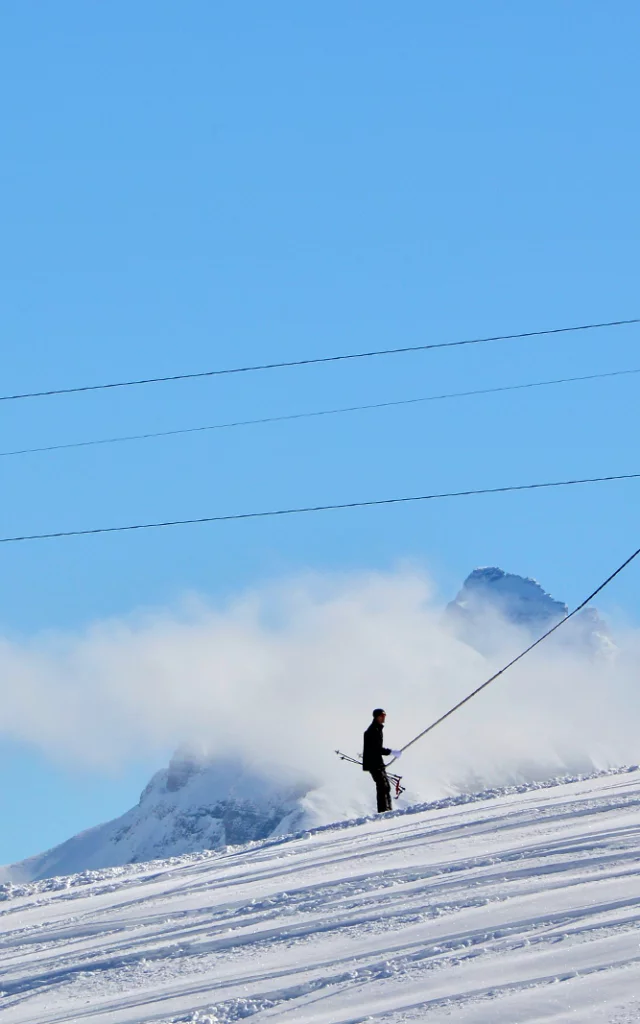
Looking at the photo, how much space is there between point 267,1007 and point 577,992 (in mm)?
2106

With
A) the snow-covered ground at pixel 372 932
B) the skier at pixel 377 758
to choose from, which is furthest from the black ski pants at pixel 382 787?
the snow-covered ground at pixel 372 932

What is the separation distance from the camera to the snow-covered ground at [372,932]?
9.52 metres

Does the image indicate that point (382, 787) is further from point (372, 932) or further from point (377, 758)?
point (372, 932)

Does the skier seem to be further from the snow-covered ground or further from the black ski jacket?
the snow-covered ground

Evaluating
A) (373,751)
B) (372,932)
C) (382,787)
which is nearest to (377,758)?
(373,751)

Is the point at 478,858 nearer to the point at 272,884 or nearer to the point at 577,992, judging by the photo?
the point at 272,884

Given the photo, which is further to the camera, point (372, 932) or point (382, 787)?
point (382, 787)

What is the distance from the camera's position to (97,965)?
11859mm

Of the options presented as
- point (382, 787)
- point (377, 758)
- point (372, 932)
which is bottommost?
point (372, 932)

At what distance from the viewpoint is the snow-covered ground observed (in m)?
9.52

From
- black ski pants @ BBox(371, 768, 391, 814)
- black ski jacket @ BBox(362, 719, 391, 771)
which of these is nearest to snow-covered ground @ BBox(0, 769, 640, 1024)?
black ski pants @ BBox(371, 768, 391, 814)

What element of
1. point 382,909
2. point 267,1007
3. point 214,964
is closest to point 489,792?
point 382,909

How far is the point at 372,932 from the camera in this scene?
11273 millimetres

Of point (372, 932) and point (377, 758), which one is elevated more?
point (377, 758)
